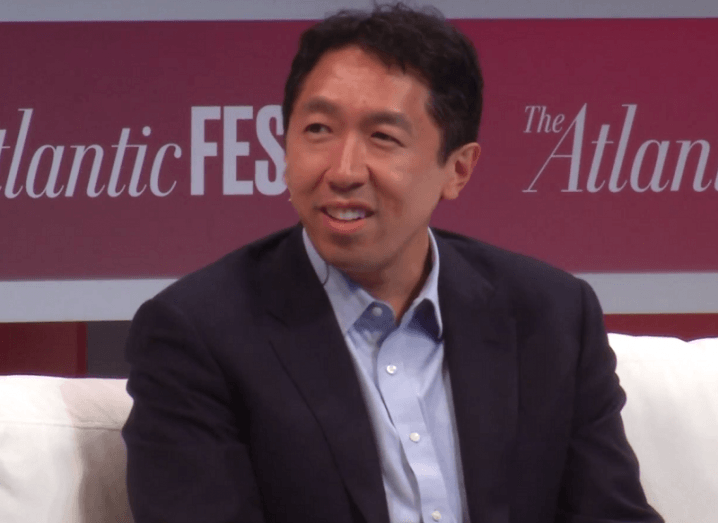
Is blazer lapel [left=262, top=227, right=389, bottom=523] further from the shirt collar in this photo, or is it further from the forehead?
the forehead

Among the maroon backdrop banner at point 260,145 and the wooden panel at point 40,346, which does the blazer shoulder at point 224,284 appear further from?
the wooden panel at point 40,346

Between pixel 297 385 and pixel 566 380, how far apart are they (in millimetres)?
418

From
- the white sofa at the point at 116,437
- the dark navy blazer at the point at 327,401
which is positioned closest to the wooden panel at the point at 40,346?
the white sofa at the point at 116,437

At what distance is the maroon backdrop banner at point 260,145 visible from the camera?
2.80 m

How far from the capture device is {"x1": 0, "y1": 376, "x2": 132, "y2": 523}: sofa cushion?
1.43m

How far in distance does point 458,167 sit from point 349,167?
0.90 feet

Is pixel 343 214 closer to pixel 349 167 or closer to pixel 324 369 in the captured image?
pixel 349 167

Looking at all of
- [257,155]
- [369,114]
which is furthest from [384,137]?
[257,155]

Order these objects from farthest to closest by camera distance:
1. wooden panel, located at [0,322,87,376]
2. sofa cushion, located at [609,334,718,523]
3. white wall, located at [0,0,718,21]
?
wooden panel, located at [0,322,87,376] → white wall, located at [0,0,718,21] → sofa cushion, located at [609,334,718,523]

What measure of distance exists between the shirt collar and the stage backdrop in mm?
1328

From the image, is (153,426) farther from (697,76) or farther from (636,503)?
(697,76)

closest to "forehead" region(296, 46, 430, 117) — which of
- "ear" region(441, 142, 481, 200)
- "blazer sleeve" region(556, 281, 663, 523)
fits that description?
"ear" region(441, 142, 481, 200)

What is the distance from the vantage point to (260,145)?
2832 mm

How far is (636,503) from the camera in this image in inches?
62.0
